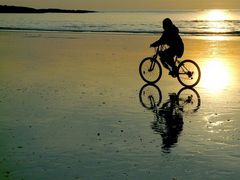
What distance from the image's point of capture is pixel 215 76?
57.9 feet

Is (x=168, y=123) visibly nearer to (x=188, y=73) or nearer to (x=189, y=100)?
(x=189, y=100)

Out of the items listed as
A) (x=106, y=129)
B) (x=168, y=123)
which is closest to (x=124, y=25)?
(x=168, y=123)

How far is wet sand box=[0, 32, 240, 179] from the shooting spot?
7.28 m

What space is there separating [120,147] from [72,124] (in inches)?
82.8

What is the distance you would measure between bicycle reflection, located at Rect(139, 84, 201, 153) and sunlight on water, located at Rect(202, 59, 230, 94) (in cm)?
Answer: 78

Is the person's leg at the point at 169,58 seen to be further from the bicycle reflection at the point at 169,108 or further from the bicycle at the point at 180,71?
the bicycle reflection at the point at 169,108

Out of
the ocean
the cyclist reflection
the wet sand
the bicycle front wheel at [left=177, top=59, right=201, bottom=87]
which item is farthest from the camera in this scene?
the ocean

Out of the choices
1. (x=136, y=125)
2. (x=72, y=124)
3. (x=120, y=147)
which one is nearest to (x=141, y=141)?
(x=120, y=147)

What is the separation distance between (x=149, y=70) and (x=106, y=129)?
7.13 meters

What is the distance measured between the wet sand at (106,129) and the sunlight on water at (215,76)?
33mm

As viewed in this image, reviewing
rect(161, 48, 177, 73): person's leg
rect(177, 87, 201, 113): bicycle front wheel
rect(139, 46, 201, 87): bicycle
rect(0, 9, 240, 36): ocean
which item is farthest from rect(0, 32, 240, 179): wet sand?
rect(0, 9, 240, 36): ocean

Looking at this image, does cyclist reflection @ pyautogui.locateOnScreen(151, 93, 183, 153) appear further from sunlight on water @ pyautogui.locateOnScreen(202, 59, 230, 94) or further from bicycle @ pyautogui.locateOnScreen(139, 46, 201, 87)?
bicycle @ pyautogui.locateOnScreen(139, 46, 201, 87)

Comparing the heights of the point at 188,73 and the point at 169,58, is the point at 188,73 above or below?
below

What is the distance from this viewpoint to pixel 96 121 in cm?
1056
